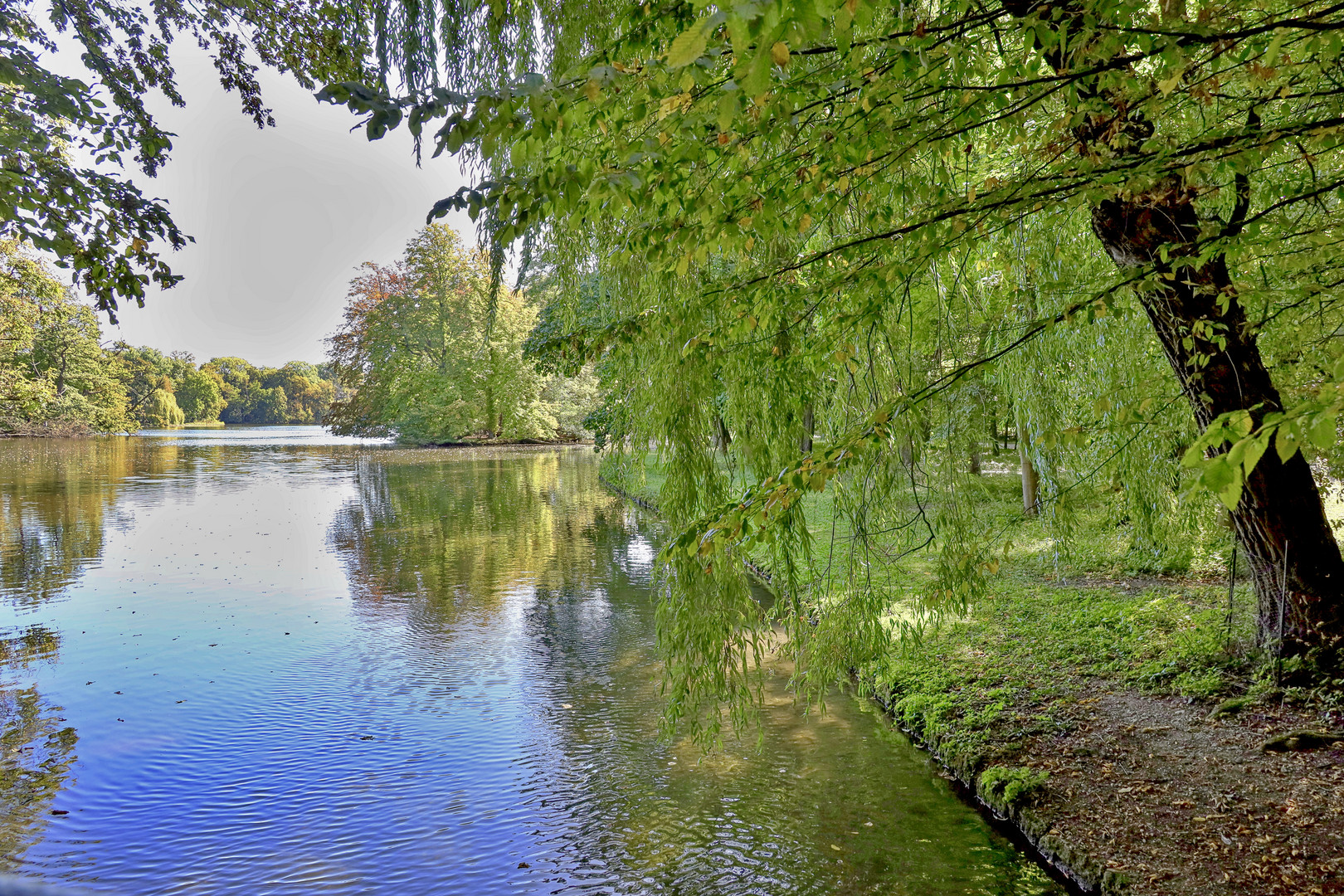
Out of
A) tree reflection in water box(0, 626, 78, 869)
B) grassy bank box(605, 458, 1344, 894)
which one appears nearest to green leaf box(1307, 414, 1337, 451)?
grassy bank box(605, 458, 1344, 894)

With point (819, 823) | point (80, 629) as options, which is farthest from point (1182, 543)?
point (80, 629)

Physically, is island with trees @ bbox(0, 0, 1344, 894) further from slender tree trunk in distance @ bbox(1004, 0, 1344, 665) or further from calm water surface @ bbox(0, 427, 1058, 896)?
calm water surface @ bbox(0, 427, 1058, 896)

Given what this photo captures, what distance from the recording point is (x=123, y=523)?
14891 millimetres

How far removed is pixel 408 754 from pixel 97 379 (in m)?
48.4

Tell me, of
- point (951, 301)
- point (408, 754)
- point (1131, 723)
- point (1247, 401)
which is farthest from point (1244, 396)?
point (408, 754)

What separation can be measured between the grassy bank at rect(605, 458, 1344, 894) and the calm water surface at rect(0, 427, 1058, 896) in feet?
1.08

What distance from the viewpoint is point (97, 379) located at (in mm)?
43281

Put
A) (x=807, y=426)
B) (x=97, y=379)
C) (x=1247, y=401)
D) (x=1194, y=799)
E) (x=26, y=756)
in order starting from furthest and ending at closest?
(x=97, y=379)
(x=26, y=756)
(x=807, y=426)
(x=1247, y=401)
(x=1194, y=799)

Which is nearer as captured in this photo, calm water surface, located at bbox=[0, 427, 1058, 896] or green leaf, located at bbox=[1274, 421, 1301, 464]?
green leaf, located at bbox=[1274, 421, 1301, 464]

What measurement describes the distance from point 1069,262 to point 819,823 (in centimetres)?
412

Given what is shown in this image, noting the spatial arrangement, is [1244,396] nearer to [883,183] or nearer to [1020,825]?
[883,183]

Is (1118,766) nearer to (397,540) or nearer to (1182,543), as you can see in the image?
(1182,543)

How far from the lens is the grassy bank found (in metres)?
3.51

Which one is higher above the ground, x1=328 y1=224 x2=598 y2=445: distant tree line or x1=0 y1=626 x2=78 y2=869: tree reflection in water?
x1=328 y1=224 x2=598 y2=445: distant tree line
